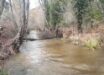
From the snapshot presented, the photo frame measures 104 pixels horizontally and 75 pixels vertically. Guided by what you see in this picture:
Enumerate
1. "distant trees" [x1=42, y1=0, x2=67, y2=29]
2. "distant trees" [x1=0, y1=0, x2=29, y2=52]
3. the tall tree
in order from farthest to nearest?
"distant trees" [x1=42, y1=0, x2=67, y2=29] → the tall tree → "distant trees" [x1=0, y1=0, x2=29, y2=52]

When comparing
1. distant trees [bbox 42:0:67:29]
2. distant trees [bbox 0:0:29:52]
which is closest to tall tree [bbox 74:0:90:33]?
distant trees [bbox 42:0:67:29]

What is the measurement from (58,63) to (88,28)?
12280 mm

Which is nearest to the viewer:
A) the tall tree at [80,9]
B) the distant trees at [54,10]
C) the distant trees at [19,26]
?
the distant trees at [19,26]

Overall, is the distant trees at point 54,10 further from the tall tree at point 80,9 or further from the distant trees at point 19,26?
the distant trees at point 19,26

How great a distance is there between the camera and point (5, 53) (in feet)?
44.6

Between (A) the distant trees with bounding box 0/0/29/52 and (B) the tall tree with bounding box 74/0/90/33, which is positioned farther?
(B) the tall tree with bounding box 74/0/90/33

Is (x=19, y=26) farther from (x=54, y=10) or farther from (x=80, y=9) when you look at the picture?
(x=54, y=10)

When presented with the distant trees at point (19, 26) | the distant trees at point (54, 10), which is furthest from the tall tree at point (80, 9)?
the distant trees at point (19, 26)

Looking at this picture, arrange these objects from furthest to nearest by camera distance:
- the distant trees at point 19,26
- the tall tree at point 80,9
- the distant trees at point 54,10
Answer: the distant trees at point 54,10 < the tall tree at point 80,9 < the distant trees at point 19,26

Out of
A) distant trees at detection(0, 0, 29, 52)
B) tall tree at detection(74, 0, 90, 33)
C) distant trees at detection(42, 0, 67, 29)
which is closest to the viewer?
distant trees at detection(0, 0, 29, 52)

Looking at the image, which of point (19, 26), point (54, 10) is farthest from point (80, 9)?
point (54, 10)

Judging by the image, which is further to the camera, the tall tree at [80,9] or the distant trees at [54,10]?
the distant trees at [54,10]

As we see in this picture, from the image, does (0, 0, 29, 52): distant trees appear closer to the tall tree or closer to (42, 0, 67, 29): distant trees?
the tall tree

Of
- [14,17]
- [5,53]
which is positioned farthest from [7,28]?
[5,53]
